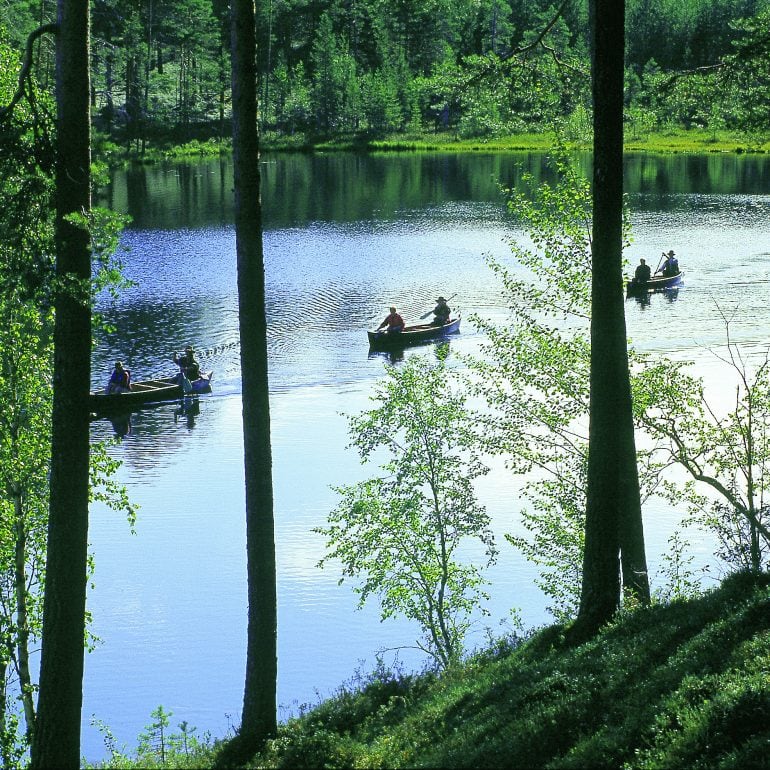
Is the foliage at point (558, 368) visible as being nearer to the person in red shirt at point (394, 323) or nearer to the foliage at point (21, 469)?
the foliage at point (21, 469)

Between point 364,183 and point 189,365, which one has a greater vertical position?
point 364,183

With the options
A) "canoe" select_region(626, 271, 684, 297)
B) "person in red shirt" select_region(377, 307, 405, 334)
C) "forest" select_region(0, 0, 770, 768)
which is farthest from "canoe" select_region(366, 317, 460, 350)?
"forest" select_region(0, 0, 770, 768)

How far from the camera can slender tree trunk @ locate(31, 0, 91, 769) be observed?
10070 millimetres

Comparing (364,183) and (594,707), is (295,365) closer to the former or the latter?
(594,707)

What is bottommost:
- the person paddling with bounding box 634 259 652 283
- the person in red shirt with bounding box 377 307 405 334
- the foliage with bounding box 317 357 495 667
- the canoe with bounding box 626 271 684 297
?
the foliage with bounding box 317 357 495 667

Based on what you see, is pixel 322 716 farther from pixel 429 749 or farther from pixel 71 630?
pixel 71 630

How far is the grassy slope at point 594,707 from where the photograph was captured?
311 inches

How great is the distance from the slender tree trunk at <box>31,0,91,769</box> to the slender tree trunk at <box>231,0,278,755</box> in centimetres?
165

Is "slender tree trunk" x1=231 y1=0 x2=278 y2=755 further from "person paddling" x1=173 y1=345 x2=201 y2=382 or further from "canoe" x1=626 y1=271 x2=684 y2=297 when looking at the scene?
"canoe" x1=626 y1=271 x2=684 y2=297

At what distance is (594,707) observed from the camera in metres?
9.12

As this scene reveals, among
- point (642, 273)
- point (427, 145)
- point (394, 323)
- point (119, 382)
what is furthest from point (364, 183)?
point (119, 382)

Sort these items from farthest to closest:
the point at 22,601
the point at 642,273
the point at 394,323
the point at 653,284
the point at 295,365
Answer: the point at 653,284 < the point at 642,273 < the point at 394,323 < the point at 295,365 < the point at 22,601

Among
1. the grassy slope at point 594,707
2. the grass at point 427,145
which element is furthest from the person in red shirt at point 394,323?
the grass at point 427,145

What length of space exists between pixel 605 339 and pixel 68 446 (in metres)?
6.26
